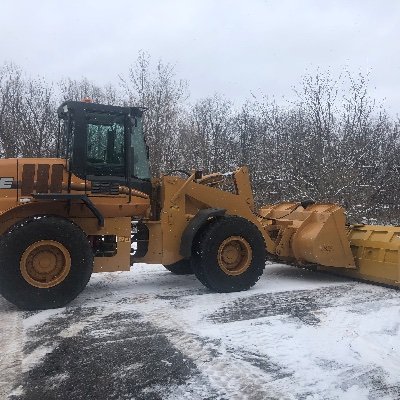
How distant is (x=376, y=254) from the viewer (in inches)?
274

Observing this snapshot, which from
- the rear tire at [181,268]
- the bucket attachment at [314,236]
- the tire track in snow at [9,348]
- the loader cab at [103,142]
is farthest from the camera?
the rear tire at [181,268]

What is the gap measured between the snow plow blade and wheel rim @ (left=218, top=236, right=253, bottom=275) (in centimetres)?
164

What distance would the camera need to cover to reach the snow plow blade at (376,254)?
6.66 m

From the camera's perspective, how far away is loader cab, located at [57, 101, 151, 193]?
6121mm

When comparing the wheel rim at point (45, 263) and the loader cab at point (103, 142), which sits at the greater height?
the loader cab at point (103, 142)

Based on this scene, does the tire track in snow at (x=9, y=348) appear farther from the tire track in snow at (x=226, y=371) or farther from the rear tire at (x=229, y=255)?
the rear tire at (x=229, y=255)

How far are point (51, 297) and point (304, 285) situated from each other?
358 cm

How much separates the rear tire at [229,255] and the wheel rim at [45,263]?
6.06 feet

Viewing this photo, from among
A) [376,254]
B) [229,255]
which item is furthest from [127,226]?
[376,254]

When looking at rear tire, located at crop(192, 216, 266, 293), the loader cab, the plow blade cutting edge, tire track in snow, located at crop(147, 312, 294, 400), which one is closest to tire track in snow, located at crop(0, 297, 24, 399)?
tire track in snow, located at crop(147, 312, 294, 400)

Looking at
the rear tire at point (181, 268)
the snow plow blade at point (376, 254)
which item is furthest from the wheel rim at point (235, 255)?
the snow plow blade at point (376, 254)

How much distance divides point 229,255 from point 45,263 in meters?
2.51

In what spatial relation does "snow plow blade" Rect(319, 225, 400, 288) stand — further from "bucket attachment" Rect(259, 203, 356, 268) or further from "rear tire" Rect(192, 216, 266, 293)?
"rear tire" Rect(192, 216, 266, 293)

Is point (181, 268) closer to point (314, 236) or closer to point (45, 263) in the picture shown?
point (314, 236)
